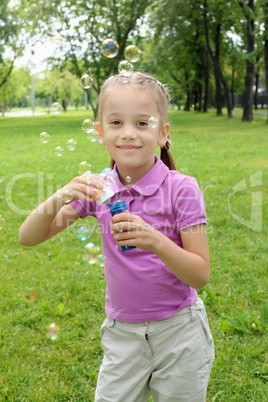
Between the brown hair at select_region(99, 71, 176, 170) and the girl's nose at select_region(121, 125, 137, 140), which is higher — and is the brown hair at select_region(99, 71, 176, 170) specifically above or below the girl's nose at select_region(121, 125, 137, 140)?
above

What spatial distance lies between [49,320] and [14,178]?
567 centimetres

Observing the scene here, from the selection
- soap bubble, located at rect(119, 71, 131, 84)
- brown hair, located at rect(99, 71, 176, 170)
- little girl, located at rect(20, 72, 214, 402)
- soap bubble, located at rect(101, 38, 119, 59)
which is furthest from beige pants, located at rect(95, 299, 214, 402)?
soap bubble, located at rect(101, 38, 119, 59)

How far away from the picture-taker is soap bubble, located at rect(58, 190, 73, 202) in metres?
1.55

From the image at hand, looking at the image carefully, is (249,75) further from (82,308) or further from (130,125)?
(130,125)

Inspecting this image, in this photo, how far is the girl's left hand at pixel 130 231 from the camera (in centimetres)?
138

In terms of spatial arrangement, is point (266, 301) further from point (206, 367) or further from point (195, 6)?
point (195, 6)

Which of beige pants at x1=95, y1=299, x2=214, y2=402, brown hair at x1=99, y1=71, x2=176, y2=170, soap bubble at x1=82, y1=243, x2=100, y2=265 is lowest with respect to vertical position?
beige pants at x1=95, y1=299, x2=214, y2=402

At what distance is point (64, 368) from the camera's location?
2.65m

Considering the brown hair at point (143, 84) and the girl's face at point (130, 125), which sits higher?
the brown hair at point (143, 84)

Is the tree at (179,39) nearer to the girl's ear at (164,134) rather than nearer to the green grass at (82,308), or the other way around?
the green grass at (82,308)

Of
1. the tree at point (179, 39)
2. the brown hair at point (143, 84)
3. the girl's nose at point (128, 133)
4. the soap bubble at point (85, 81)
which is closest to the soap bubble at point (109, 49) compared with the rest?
the soap bubble at point (85, 81)

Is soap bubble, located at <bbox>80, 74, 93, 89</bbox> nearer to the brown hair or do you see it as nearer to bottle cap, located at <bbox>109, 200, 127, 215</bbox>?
the brown hair

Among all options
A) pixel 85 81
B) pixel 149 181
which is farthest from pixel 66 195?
pixel 85 81

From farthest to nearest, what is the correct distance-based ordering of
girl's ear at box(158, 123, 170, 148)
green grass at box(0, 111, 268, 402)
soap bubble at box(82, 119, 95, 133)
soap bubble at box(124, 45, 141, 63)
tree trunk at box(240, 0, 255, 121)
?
tree trunk at box(240, 0, 255, 121) < soap bubble at box(124, 45, 141, 63) < green grass at box(0, 111, 268, 402) < soap bubble at box(82, 119, 95, 133) < girl's ear at box(158, 123, 170, 148)
